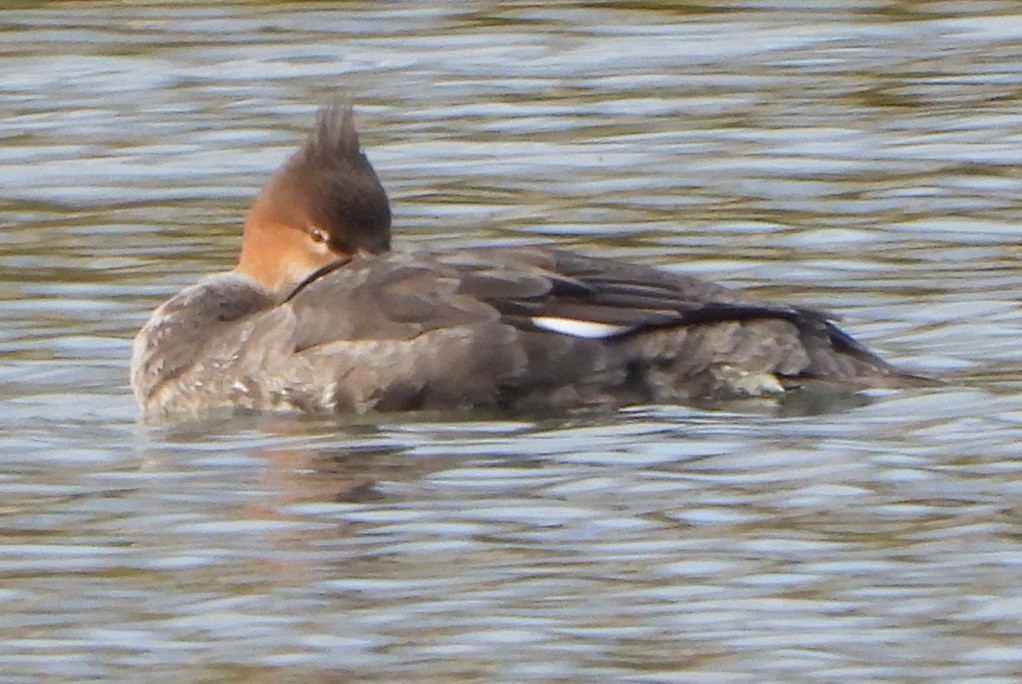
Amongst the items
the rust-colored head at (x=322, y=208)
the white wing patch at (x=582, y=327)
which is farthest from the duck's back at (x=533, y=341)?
the rust-colored head at (x=322, y=208)

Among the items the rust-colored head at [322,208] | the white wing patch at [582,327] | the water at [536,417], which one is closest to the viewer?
the water at [536,417]

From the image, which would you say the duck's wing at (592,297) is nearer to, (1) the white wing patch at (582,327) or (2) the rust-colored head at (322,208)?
(1) the white wing patch at (582,327)

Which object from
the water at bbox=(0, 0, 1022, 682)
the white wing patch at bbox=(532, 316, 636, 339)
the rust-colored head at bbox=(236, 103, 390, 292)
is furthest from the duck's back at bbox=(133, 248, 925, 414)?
the rust-colored head at bbox=(236, 103, 390, 292)

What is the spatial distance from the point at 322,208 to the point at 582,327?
47.6 inches

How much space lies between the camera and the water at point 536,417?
690 centimetres

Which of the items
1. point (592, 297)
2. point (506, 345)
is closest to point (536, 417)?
point (506, 345)

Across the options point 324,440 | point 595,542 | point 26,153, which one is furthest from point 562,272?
point 26,153

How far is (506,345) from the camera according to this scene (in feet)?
31.8

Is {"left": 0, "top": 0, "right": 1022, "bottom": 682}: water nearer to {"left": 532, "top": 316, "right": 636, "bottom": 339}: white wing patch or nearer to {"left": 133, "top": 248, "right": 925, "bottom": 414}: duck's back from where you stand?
{"left": 133, "top": 248, "right": 925, "bottom": 414}: duck's back

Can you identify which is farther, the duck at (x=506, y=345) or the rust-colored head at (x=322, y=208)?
the rust-colored head at (x=322, y=208)

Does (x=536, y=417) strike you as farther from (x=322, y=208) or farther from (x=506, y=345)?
(x=322, y=208)

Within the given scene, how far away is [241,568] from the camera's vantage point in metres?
7.53

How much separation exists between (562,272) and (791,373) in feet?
2.67

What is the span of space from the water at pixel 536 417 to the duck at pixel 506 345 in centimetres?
17
